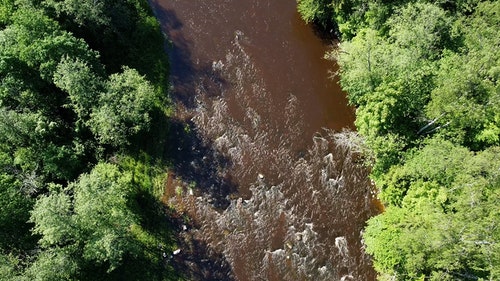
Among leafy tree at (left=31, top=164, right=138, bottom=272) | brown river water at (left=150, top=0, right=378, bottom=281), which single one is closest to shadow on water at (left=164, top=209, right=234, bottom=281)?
brown river water at (left=150, top=0, right=378, bottom=281)

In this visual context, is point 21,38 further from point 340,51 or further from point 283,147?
point 340,51

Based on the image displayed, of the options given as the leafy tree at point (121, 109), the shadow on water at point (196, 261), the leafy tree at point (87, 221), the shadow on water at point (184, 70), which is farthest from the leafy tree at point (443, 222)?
the leafy tree at point (121, 109)

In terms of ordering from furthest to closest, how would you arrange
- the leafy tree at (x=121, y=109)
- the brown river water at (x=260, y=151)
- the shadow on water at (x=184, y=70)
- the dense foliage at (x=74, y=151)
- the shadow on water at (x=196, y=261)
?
the shadow on water at (x=184, y=70), the brown river water at (x=260, y=151), the leafy tree at (x=121, y=109), the shadow on water at (x=196, y=261), the dense foliage at (x=74, y=151)

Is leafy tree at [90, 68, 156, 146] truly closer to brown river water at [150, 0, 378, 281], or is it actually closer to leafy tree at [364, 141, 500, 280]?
brown river water at [150, 0, 378, 281]

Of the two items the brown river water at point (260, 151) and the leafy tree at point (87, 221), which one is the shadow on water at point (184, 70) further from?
the leafy tree at point (87, 221)

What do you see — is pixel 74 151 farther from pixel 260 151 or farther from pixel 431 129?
pixel 431 129

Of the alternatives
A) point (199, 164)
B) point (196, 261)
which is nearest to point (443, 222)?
point (196, 261)
